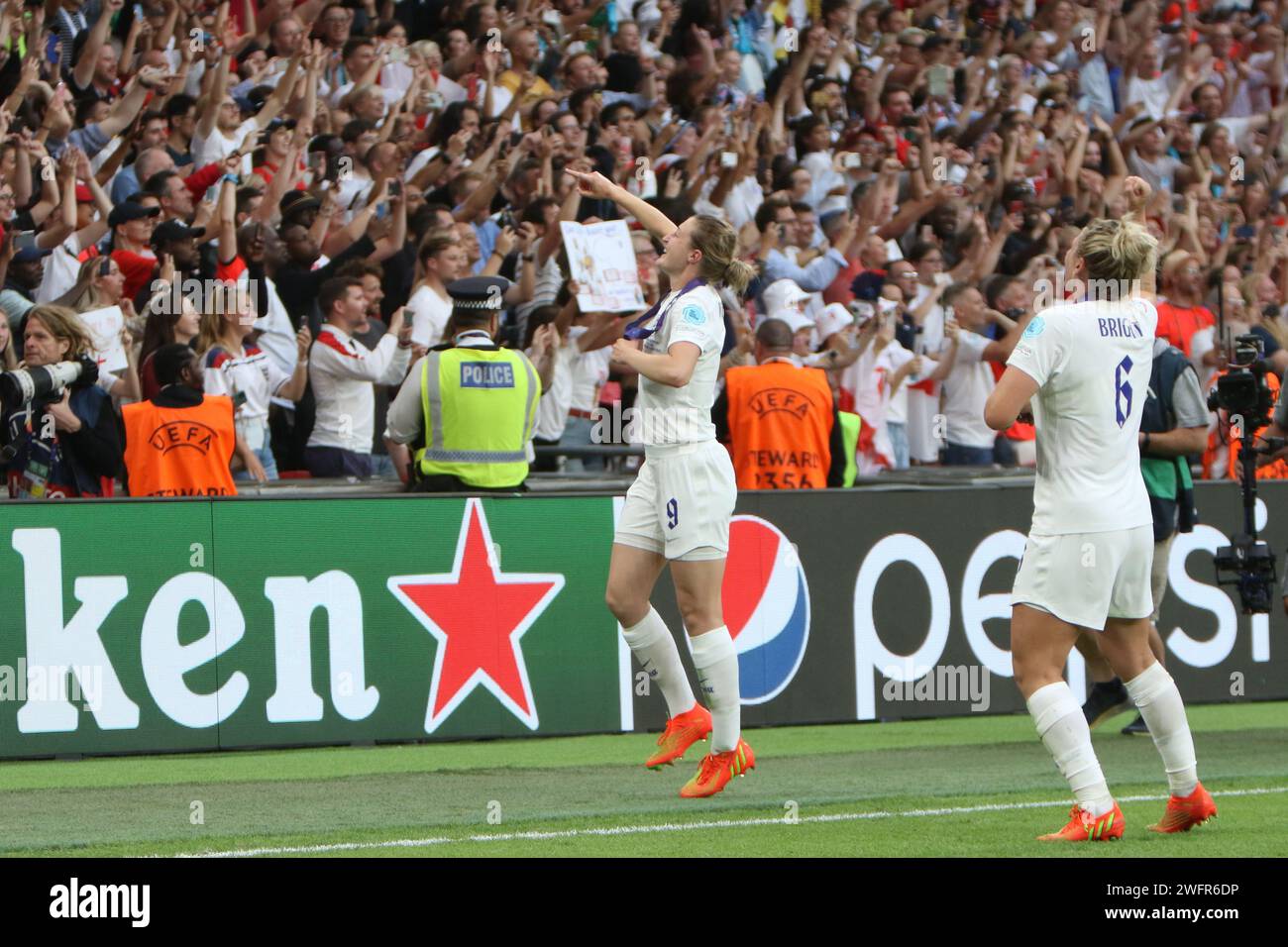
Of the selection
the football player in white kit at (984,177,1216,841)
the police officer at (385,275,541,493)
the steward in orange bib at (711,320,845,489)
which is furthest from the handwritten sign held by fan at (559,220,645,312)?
the football player in white kit at (984,177,1216,841)

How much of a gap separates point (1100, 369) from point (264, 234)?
8.22 m

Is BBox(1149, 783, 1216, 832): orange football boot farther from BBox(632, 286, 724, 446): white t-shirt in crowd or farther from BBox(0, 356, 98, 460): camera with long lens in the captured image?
BBox(0, 356, 98, 460): camera with long lens

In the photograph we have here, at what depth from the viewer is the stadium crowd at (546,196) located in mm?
13000

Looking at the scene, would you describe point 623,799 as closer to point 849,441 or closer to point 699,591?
point 699,591

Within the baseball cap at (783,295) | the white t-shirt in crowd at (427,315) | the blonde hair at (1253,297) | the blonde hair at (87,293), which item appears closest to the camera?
the blonde hair at (87,293)

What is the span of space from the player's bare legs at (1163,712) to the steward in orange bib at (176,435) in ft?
18.7

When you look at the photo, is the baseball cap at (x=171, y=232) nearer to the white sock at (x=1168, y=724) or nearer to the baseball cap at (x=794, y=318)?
the baseball cap at (x=794, y=318)

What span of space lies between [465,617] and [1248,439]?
166 inches

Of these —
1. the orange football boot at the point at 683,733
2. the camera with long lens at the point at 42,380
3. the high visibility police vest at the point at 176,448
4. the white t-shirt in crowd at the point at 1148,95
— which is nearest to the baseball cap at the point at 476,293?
the high visibility police vest at the point at 176,448

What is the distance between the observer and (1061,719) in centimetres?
697

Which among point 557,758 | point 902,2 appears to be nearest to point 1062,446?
point 557,758

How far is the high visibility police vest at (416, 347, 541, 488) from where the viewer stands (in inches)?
438

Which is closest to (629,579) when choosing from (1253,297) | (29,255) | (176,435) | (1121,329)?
(1121,329)

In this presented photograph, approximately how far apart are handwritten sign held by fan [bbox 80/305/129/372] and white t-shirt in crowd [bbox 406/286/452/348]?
82.6 inches
